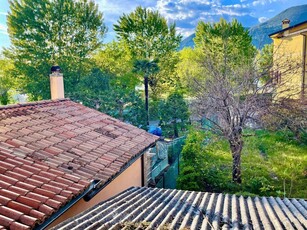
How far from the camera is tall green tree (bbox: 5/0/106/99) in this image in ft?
81.1

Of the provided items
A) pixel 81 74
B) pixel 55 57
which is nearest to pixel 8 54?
pixel 55 57

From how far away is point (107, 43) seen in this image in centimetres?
2858

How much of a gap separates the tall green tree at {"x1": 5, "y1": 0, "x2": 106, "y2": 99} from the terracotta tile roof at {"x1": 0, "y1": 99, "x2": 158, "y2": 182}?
17457mm

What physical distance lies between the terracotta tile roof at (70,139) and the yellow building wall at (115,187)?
0.59m

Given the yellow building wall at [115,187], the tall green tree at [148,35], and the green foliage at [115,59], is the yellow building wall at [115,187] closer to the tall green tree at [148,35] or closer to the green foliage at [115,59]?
the tall green tree at [148,35]

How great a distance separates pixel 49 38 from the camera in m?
25.6

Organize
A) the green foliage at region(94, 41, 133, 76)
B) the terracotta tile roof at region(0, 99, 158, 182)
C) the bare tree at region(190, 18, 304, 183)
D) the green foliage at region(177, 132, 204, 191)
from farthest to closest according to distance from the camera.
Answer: the green foliage at region(94, 41, 133, 76), the bare tree at region(190, 18, 304, 183), the green foliage at region(177, 132, 204, 191), the terracotta tile roof at region(0, 99, 158, 182)

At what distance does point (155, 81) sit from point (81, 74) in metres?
7.54

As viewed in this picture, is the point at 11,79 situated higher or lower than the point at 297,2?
lower

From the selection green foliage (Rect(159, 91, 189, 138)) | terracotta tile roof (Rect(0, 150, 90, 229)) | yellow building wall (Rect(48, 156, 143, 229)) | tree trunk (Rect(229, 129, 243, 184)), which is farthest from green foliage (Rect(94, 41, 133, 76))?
terracotta tile roof (Rect(0, 150, 90, 229))

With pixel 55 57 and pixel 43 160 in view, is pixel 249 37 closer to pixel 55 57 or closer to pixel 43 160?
pixel 55 57

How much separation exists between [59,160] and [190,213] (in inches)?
107

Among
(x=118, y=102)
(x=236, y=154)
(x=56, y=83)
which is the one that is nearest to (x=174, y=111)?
(x=118, y=102)

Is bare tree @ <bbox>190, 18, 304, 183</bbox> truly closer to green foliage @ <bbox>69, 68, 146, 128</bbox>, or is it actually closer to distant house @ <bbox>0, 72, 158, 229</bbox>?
distant house @ <bbox>0, 72, 158, 229</bbox>
